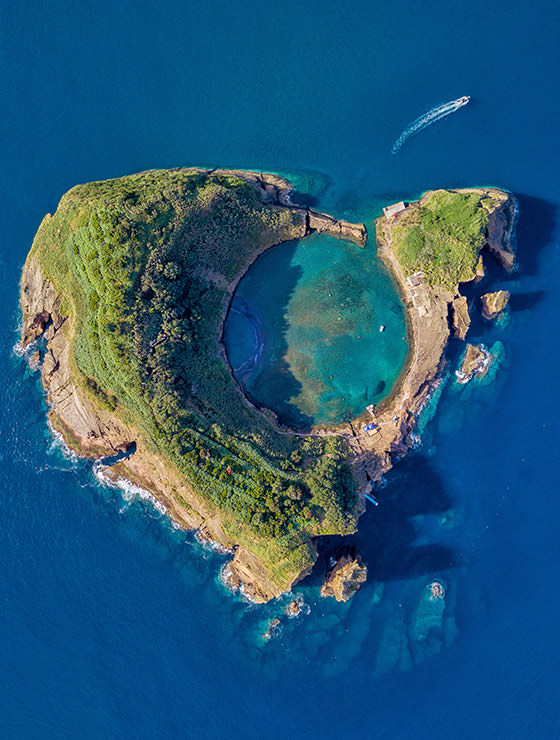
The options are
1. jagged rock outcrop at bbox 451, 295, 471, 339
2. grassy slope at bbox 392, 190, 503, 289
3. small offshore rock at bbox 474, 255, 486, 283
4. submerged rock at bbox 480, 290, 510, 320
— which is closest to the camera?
grassy slope at bbox 392, 190, 503, 289

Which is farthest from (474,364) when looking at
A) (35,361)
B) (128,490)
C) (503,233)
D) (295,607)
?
(35,361)

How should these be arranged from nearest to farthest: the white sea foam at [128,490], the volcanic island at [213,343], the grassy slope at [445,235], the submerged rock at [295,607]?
the volcanic island at [213,343]
the grassy slope at [445,235]
the submerged rock at [295,607]
the white sea foam at [128,490]

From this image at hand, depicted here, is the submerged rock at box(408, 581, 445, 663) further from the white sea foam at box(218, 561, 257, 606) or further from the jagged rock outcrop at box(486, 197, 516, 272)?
the jagged rock outcrop at box(486, 197, 516, 272)

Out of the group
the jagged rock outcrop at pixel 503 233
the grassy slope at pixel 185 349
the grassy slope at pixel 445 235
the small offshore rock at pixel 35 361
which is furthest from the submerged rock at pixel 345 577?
the small offshore rock at pixel 35 361

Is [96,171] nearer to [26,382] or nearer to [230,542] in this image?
[26,382]

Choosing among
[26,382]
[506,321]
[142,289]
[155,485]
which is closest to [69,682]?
[155,485]

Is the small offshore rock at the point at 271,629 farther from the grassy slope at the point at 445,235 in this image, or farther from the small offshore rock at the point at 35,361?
the grassy slope at the point at 445,235

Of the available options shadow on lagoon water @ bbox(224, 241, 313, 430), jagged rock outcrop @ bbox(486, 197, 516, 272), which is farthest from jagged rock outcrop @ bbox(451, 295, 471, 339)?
shadow on lagoon water @ bbox(224, 241, 313, 430)

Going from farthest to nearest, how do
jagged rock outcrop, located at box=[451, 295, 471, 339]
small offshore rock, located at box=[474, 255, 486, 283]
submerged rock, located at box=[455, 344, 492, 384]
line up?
1. submerged rock, located at box=[455, 344, 492, 384]
2. jagged rock outcrop, located at box=[451, 295, 471, 339]
3. small offshore rock, located at box=[474, 255, 486, 283]
